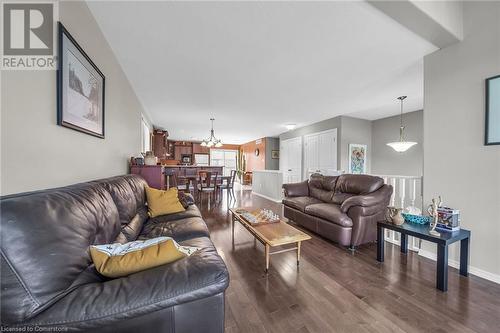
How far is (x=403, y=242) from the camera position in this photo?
2498 millimetres

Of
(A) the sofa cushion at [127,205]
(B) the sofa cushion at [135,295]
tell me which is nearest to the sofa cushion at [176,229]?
(A) the sofa cushion at [127,205]

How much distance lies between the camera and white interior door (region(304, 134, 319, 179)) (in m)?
6.11

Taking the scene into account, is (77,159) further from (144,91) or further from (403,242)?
(403,242)

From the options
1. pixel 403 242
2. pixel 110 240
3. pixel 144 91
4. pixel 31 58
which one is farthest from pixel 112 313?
pixel 144 91

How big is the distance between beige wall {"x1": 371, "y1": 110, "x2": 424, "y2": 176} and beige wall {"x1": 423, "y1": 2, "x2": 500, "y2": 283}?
3.14 m

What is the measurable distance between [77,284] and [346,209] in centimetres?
279

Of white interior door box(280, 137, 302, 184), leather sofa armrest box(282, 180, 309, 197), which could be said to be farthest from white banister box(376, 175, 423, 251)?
white interior door box(280, 137, 302, 184)

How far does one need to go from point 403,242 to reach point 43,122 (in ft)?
12.4

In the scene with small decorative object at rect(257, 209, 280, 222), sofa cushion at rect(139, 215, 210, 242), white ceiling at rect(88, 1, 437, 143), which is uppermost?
white ceiling at rect(88, 1, 437, 143)

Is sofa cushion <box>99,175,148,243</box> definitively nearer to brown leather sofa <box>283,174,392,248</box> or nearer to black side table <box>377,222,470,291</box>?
brown leather sofa <box>283,174,392,248</box>

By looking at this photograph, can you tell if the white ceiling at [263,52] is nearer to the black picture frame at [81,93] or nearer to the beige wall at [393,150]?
the black picture frame at [81,93]

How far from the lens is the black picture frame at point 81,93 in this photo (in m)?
1.33

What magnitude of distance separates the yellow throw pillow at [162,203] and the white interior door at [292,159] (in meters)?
5.12

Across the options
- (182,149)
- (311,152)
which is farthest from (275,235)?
(182,149)
